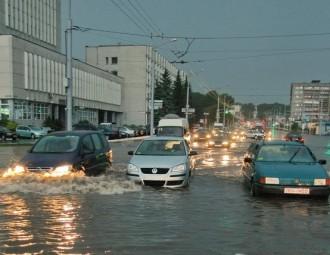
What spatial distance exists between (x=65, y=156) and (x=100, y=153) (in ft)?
7.11

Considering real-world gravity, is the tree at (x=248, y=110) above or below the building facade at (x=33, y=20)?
below

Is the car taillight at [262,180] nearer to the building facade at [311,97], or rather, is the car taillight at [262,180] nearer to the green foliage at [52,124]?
the green foliage at [52,124]

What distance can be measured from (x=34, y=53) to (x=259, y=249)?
189 feet

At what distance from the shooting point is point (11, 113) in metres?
54.0

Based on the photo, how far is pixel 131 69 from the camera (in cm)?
10475

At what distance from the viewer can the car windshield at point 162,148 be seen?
1341cm

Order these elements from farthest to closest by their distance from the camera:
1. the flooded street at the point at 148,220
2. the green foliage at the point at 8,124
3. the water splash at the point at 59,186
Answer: the green foliage at the point at 8,124
the water splash at the point at 59,186
the flooded street at the point at 148,220

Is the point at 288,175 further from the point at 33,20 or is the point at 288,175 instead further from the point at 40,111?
the point at 33,20

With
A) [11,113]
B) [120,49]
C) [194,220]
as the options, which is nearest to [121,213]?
[194,220]

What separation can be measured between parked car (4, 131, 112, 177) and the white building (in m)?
36.7

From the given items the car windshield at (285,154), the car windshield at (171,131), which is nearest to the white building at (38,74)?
the car windshield at (171,131)

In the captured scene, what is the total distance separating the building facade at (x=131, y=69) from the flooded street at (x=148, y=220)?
91654mm

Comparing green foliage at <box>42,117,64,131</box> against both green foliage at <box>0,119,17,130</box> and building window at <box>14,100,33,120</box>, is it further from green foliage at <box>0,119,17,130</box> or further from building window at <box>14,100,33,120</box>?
green foliage at <box>0,119,17,130</box>

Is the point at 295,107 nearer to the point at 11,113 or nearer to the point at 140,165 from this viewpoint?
the point at 11,113
